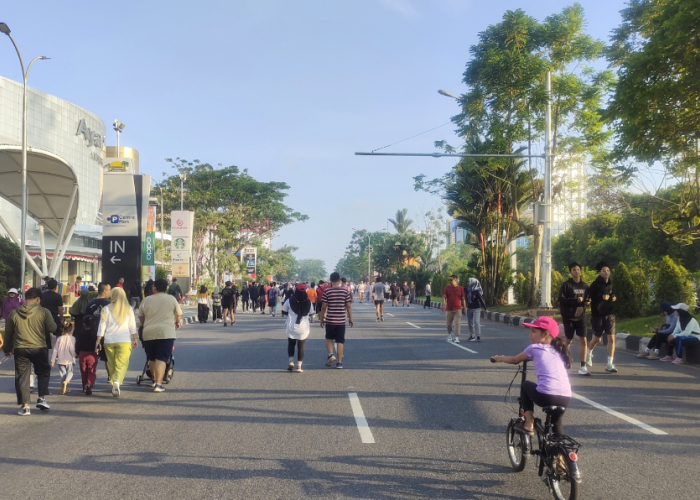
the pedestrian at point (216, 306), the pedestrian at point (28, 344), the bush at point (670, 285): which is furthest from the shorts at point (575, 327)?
the pedestrian at point (216, 306)

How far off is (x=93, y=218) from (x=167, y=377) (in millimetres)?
67554

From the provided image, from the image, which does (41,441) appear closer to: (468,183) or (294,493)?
(294,493)

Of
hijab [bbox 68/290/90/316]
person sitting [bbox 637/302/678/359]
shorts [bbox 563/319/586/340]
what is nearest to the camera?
hijab [bbox 68/290/90/316]

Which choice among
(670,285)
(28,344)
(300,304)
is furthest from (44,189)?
(670,285)

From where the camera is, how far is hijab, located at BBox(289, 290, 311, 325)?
11422 millimetres

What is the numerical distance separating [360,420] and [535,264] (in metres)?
21.2

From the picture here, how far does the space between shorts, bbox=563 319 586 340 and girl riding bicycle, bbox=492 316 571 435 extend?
5903mm

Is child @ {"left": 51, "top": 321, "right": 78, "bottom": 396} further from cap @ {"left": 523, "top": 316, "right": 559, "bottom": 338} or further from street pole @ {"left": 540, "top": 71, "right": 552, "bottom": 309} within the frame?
street pole @ {"left": 540, "top": 71, "right": 552, "bottom": 309}

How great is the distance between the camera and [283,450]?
6309 mm

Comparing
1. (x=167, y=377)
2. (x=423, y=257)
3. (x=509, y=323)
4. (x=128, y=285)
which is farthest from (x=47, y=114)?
(x=167, y=377)

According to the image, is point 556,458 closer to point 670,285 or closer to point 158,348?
point 158,348

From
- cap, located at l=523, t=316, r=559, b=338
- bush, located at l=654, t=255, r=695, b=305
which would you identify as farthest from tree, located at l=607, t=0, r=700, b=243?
cap, located at l=523, t=316, r=559, b=338

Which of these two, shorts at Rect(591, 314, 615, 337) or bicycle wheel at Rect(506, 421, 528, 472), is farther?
shorts at Rect(591, 314, 615, 337)

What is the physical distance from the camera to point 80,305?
1079cm
